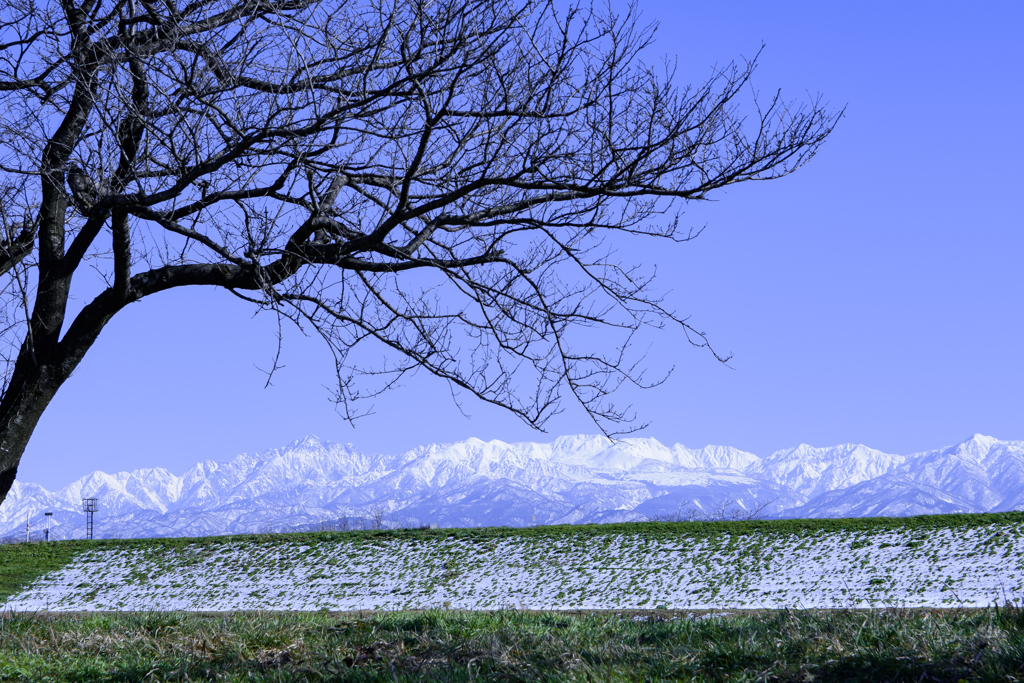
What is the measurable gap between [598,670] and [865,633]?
143 cm

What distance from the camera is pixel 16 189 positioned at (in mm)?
5965

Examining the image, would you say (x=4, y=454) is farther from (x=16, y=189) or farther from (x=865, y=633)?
(x=865, y=633)

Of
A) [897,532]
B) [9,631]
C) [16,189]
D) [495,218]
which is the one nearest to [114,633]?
[9,631]

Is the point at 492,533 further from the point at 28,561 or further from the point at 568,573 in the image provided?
the point at 28,561

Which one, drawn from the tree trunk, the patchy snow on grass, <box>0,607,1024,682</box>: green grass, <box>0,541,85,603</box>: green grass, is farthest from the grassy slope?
the tree trunk

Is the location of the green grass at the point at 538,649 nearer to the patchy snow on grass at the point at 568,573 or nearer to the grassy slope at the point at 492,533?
the patchy snow on grass at the point at 568,573

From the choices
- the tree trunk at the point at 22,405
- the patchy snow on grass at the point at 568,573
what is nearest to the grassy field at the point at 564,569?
the patchy snow on grass at the point at 568,573

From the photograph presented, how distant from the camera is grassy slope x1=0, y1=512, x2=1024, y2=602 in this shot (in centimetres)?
1512

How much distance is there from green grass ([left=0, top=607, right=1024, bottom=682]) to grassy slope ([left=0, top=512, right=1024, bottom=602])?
10558 mm

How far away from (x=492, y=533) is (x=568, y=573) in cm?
257

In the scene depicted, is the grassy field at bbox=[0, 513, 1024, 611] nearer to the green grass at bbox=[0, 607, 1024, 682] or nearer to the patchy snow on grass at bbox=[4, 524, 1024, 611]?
the patchy snow on grass at bbox=[4, 524, 1024, 611]

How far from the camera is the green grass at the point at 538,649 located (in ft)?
12.3

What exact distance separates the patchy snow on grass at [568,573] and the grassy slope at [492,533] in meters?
0.21

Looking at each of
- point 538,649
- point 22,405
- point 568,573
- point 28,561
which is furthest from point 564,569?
point 28,561
